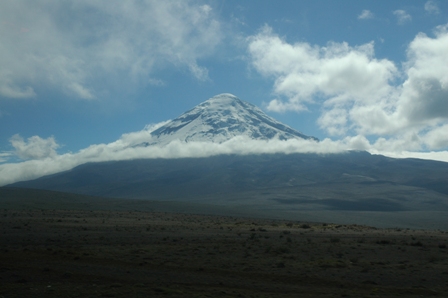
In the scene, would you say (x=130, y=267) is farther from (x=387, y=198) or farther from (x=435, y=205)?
(x=387, y=198)

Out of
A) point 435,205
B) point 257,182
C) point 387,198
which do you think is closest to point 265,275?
point 435,205

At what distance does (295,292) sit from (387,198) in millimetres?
143316

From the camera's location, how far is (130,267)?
15.2m

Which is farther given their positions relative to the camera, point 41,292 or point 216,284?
Answer: point 216,284

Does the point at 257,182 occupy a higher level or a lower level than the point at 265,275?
higher

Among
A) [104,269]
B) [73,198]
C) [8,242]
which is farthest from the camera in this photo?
[73,198]

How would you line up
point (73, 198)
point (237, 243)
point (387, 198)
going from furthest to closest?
point (387, 198)
point (73, 198)
point (237, 243)

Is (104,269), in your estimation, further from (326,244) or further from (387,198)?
(387,198)

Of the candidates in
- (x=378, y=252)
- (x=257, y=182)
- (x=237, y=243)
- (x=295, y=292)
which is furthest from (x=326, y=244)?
(x=257, y=182)

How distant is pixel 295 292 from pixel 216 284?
232cm

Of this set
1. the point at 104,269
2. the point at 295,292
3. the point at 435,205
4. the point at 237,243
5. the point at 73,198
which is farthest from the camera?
the point at 435,205

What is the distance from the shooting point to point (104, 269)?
47.8 feet

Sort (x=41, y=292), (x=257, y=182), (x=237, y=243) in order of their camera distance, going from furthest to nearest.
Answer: (x=257, y=182) → (x=237, y=243) → (x=41, y=292)

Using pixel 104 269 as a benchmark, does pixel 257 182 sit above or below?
above
